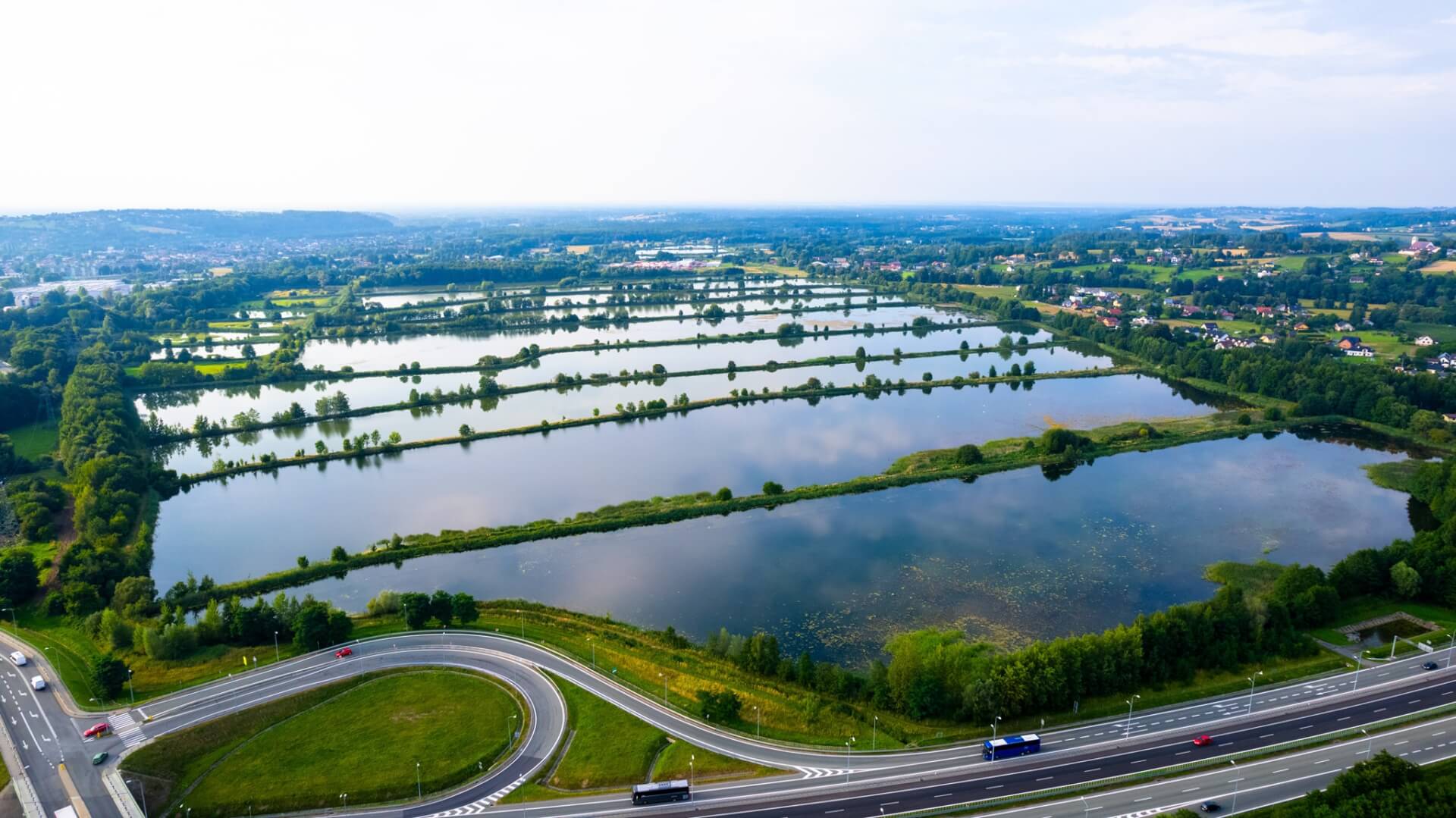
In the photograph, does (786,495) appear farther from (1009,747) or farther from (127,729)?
(127,729)

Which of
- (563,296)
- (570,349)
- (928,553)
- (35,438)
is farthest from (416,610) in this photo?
(563,296)

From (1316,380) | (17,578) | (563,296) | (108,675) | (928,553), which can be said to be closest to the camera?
(108,675)

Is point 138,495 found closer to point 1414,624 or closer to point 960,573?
point 960,573

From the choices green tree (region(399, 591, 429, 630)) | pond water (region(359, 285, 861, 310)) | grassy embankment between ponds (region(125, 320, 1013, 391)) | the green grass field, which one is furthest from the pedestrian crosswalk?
pond water (region(359, 285, 861, 310))

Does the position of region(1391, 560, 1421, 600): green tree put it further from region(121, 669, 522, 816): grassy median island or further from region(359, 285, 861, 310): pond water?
region(359, 285, 861, 310): pond water

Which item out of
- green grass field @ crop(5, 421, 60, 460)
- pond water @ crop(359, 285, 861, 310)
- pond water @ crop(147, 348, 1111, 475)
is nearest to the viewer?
green grass field @ crop(5, 421, 60, 460)
